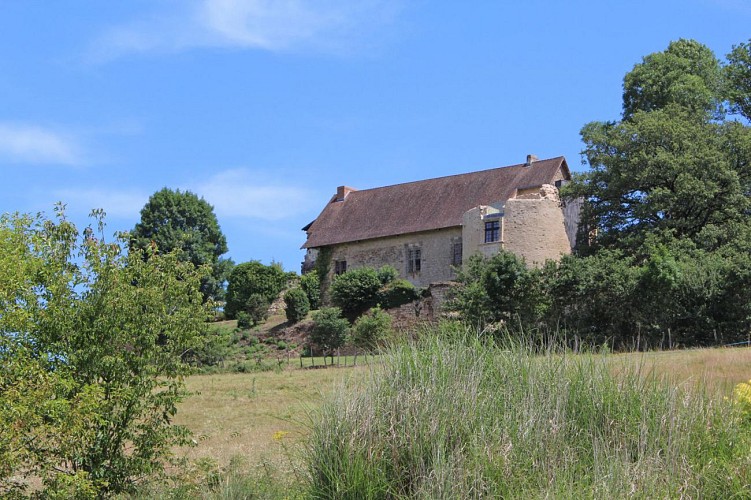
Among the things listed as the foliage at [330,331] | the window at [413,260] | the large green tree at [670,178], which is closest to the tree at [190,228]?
the window at [413,260]

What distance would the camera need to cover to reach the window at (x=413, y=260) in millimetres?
47656

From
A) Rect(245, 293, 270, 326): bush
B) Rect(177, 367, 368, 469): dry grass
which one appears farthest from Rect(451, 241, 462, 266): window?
Result: Rect(177, 367, 368, 469): dry grass

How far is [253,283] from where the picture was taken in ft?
162

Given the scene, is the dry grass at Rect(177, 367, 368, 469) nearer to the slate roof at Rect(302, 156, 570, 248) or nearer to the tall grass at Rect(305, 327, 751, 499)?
the tall grass at Rect(305, 327, 751, 499)

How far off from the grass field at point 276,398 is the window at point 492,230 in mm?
15675

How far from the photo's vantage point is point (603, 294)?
32094mm

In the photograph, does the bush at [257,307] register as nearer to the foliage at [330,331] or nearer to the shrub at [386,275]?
the shrub at [386,275]

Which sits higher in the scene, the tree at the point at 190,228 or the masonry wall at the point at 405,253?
the tree at the point at 190,228

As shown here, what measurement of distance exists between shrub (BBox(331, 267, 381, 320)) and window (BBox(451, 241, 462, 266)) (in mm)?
4164

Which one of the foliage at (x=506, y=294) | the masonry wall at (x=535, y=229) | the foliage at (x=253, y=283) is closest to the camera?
the foliage at (x=506, y=294)

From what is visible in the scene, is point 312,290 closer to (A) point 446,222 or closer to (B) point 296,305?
(B) point 296,305

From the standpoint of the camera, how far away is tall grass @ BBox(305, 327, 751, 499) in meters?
9.59

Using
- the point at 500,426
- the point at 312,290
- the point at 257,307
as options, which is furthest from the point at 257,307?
the point at 500,426

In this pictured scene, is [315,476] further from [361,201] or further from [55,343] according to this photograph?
[361,201]
